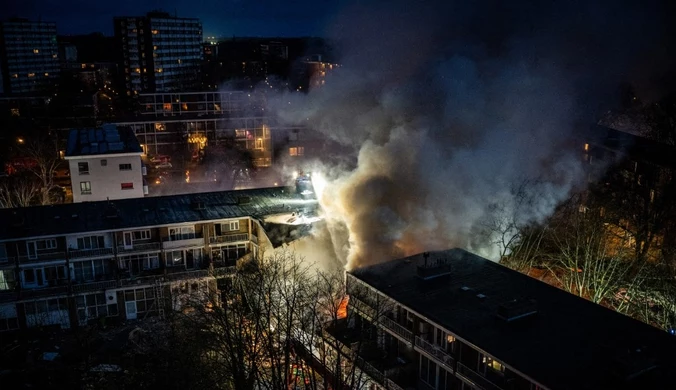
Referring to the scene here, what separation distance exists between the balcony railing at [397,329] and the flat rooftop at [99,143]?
922 inches

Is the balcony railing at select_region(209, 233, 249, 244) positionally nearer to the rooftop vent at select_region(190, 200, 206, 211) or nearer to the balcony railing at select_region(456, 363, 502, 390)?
the rooftop vent at select_region(190, 200, 206, 211)

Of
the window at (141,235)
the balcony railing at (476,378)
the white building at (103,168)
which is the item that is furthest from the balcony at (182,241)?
the balcony railing at (476,378)

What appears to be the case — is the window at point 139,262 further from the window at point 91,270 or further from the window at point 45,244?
the window at point 45,244

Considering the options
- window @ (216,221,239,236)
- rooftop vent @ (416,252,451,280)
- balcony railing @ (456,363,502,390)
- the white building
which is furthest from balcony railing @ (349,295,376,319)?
the white building

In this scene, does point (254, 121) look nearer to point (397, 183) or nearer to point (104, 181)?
point (104, 181)

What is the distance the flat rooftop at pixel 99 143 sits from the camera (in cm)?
3481

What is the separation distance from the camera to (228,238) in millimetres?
28766

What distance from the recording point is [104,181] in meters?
35.2

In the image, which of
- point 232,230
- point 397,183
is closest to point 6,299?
point 232,230

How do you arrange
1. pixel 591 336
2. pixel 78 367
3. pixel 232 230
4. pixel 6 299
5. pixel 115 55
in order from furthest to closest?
pixel 115 55, pixel 232 230, pixel 6 299, pixel 78 367, pixel 591 336

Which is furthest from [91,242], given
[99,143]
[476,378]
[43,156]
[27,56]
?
[27,56]

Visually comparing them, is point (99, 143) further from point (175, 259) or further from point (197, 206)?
point (175, 259)

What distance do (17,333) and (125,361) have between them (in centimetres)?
646

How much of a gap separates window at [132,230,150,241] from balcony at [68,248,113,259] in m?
1.33
